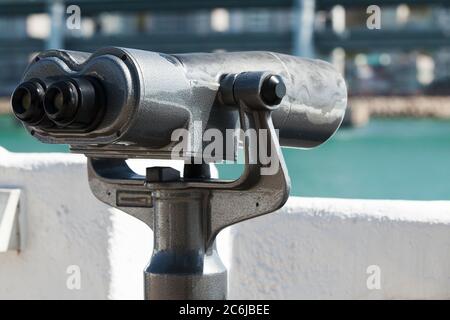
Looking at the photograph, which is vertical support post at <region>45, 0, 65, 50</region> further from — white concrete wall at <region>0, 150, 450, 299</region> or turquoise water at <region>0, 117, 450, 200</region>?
white concrete wall at <region>0, 150, 450, 299</region>

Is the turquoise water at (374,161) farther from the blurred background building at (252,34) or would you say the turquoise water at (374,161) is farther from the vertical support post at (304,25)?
the vertical support post at (304,25)

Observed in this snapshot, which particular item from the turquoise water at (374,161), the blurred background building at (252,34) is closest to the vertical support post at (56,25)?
the blurred background building at (252,34)

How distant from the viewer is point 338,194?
1870cm

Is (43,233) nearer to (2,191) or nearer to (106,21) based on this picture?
(2,191)

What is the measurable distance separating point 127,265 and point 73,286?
0.14 m

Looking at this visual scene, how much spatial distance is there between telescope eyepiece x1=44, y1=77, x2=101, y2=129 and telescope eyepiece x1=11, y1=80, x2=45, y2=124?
0.02 metres

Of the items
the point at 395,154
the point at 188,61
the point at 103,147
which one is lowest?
the point at 395,154

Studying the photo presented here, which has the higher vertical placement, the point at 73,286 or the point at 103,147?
the point at 103,147

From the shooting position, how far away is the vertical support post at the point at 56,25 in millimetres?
33875

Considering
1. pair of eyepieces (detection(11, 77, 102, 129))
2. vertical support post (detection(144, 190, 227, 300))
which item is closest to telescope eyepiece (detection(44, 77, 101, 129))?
pair of eyepieces (detection(11, 77, 102, 129))

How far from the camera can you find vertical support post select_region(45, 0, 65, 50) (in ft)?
111

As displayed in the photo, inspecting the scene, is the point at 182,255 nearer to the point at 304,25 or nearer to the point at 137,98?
the point at 137,98
